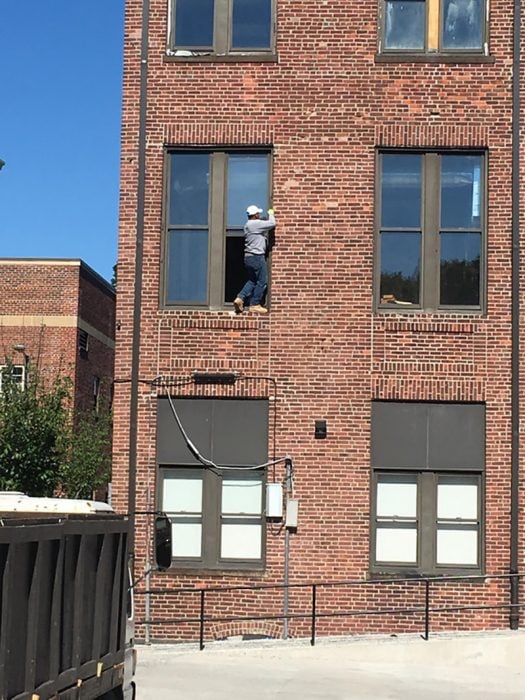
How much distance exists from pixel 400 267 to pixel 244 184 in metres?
2.80

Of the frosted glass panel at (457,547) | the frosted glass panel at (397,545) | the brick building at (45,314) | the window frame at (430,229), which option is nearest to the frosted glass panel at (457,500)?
the frosted glass panel at (457,547)

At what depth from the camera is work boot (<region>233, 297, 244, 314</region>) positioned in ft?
60.2

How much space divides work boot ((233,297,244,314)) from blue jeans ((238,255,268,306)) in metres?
0.07

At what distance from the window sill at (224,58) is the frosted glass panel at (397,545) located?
25.0ft

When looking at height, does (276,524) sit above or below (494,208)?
below

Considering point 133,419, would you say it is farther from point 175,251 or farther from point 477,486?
point 477,486

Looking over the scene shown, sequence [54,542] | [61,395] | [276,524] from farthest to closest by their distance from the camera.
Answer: [61,395] < [276,524] < [54,542]

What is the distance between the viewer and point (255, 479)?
60.2ft

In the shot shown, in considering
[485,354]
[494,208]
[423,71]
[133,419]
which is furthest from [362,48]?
[133,419]

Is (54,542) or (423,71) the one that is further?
(423,71)

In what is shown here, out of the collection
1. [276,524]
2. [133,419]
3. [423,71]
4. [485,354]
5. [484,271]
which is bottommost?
[276,524]

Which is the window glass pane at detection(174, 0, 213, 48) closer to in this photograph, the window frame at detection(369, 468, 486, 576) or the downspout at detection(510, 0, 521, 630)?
the downspout at detection(510, 0, 521, 630)

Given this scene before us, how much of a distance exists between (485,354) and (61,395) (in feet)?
48.4

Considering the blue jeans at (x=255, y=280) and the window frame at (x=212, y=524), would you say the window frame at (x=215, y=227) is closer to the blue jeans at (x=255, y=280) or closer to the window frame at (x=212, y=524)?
the blue jeans at (x=255, y=280)
